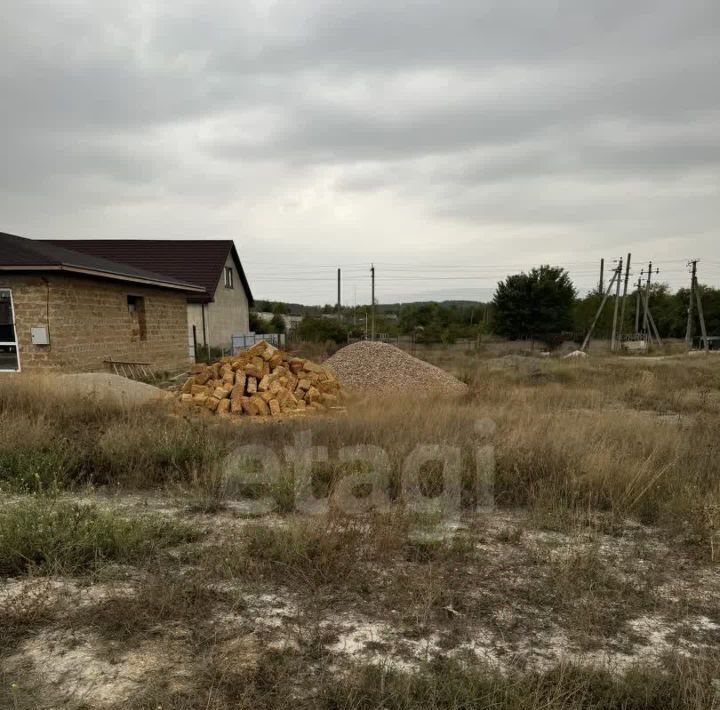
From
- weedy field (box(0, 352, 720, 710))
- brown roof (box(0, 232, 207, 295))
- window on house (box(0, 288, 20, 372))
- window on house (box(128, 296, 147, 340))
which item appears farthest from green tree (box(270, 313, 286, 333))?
weedy field (box(0, 352, 720, 710))

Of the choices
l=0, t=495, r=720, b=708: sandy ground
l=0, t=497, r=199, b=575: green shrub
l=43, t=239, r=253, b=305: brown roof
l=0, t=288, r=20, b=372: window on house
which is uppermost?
l=43, t=239, r=253, b=305: brown roof

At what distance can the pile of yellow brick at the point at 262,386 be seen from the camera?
9039 mm

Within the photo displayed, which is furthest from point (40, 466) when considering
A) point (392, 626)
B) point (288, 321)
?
point (288, 321)

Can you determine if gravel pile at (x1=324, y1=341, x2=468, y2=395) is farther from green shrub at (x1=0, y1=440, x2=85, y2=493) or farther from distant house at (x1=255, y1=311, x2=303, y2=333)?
distant house at (x1=255, y1=311, x2=303, y2=333)

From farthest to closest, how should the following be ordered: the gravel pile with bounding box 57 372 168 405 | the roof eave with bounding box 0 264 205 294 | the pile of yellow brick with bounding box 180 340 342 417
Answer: the roof eave with bounding box 0 264 205 294 < the pile of yellow brick with bounding box 180 340 342 417 < the gravel pile with bounding box 57 372 168 405

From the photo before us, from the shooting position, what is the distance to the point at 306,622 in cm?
252

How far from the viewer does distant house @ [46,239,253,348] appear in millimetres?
21688

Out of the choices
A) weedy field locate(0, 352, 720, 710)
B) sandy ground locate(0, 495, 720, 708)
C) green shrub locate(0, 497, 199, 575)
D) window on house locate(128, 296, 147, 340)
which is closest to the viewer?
weedy field locate(0, 352, 720, 710)

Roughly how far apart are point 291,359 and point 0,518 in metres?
7.74

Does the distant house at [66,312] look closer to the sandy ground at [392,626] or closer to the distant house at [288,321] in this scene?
the sandy ground at [392,626]

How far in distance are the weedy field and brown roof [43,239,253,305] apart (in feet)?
59.8

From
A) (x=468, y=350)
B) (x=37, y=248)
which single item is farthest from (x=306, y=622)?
(x=468, y=350)

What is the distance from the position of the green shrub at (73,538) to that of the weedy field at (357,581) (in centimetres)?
2

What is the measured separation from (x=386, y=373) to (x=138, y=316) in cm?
763
